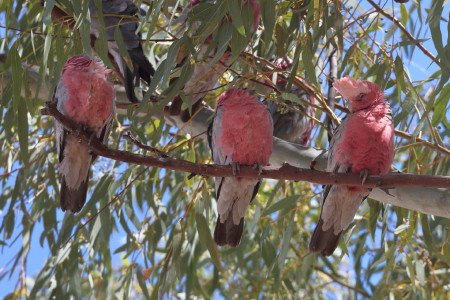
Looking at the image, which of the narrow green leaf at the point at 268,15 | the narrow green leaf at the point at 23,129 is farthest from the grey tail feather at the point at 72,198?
the narrow green leaf at the point at 268,15

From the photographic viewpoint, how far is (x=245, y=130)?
219cm

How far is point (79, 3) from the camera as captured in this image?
1.71 meters

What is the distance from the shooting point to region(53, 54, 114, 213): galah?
208 cm

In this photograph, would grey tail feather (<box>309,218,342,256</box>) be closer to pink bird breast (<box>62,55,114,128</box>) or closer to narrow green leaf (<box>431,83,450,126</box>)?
narrow green leaf (<box>431,83,450,126</box>)

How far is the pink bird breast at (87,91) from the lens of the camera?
2080 millimetres

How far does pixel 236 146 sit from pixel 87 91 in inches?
18.6


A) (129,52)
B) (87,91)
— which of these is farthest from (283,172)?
Answer: (129,52)

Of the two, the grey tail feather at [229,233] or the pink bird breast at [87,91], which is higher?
the pink bird breast at [87,91]

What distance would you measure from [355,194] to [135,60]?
87cm

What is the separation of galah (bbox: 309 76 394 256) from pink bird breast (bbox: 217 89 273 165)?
21cm

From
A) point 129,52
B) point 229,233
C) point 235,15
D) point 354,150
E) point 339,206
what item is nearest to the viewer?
point 235,15

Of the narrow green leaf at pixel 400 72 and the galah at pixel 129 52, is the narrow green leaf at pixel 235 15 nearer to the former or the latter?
the narrow green leaf at pixel 400 72

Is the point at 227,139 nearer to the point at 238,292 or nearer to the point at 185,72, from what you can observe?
the point at 185,72

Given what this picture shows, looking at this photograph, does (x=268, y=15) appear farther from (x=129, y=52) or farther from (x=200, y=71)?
(x=129, y=52)
